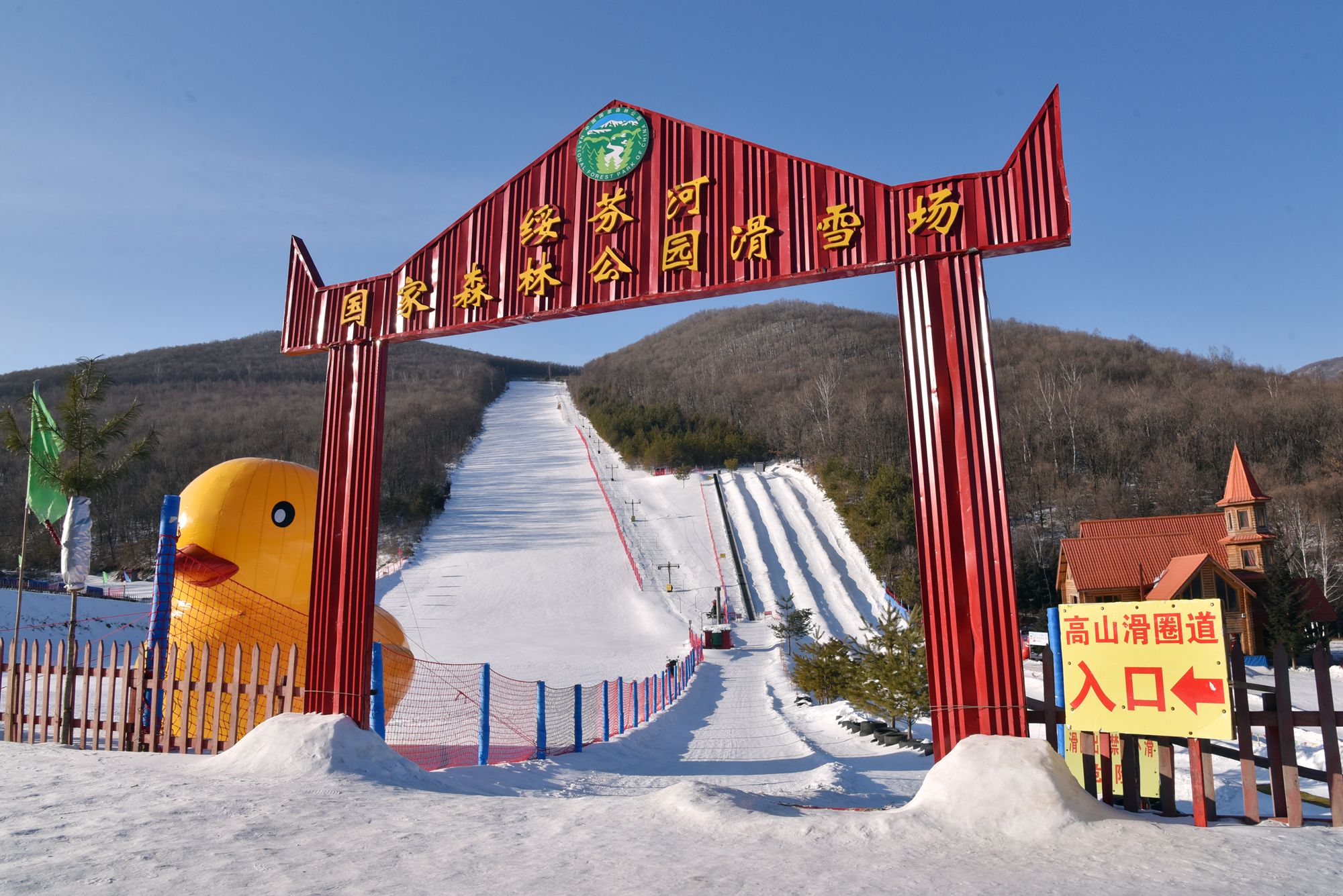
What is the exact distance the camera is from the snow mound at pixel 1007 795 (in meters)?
4.49

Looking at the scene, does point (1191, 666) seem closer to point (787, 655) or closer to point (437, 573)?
point (787, 655)

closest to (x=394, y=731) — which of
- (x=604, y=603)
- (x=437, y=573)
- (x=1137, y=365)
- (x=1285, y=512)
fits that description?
(x=604, y=603)

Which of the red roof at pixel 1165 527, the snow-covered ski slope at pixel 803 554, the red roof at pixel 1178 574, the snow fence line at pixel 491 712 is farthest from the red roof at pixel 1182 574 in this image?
the snow fence line at pixel 491 712

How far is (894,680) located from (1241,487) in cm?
1987

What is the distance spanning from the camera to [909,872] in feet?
12.3

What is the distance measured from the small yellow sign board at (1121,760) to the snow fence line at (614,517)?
23.7m

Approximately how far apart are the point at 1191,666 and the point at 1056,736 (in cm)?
101

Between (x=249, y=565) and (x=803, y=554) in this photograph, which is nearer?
(x=249, y=565)

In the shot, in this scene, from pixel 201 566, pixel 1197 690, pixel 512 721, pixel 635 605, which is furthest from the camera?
pixel 635 605

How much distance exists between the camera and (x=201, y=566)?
8.04 meters

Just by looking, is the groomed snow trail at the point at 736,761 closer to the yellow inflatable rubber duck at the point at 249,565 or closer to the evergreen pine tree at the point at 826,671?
the evergreen pine tree at the point at 826,671

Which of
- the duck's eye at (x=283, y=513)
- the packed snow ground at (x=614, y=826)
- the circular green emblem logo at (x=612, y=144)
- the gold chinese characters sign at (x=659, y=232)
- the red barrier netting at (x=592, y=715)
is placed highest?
the circular green emblem logo at (x=612, y=144)

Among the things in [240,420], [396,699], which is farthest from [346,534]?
[240,420]

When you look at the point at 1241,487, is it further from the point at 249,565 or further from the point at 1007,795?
the point at 249,565
